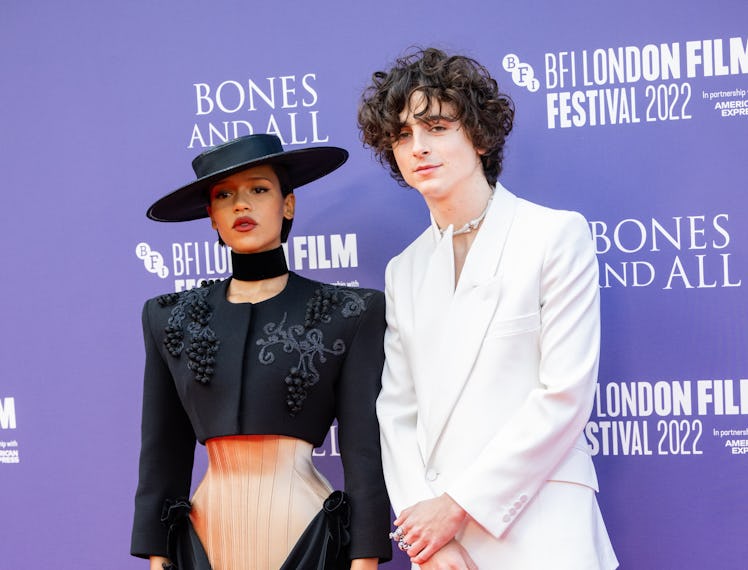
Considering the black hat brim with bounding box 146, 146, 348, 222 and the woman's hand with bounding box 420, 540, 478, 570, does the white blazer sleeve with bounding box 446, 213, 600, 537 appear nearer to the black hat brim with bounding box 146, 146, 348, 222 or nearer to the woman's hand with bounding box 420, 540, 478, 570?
the woman's hand with bounding box 420, 540, 478, 570

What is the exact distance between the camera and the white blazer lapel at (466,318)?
5.73 feet

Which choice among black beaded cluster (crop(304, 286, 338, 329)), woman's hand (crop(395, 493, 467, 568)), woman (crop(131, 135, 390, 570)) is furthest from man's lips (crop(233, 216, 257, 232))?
woman's hand (crop(395, 493, 467, 568))

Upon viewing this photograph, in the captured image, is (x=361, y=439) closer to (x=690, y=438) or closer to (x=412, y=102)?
(x=412, y=102)

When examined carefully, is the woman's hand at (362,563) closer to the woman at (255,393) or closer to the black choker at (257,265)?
the woman at (255,393)

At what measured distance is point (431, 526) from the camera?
1685 millimetres

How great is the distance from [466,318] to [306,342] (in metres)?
0.37

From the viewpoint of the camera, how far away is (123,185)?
2561 mm

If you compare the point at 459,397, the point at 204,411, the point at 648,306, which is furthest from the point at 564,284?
the point at 204,411

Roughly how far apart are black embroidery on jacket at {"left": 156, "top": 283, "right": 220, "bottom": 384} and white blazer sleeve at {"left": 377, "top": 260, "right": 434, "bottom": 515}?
40 centimetres

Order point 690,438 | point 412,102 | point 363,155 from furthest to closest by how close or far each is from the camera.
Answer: point 363,155, point 690,438, point 412,102

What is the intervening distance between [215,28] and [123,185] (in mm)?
559

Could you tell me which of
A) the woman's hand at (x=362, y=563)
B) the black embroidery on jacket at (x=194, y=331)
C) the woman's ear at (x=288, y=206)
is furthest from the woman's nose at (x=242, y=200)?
the woman's hand at (x=362, y=563)

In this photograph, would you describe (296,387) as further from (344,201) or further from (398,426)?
(344,201)

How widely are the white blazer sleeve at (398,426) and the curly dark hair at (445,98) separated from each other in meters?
0.38
